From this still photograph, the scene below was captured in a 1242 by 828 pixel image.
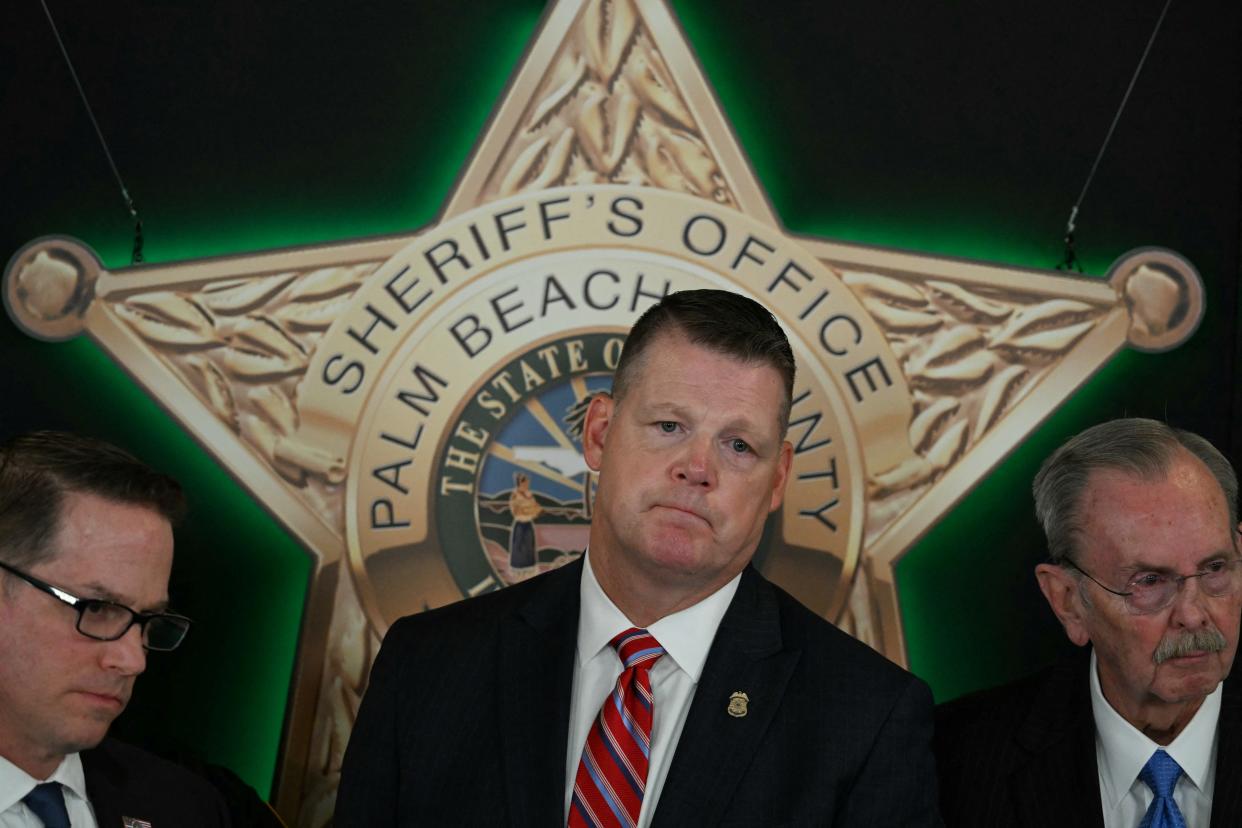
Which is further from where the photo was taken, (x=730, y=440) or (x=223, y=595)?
(x=223, y=595)

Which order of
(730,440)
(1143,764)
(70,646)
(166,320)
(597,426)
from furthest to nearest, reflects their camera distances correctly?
(166,320) → (1143,764) → (597,426) → (730,440) → (70,646)

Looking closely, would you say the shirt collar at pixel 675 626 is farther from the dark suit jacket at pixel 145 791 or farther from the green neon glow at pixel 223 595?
the green neon glow at pixel 223 595

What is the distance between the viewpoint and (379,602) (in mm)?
3275

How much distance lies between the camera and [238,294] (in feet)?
10.8

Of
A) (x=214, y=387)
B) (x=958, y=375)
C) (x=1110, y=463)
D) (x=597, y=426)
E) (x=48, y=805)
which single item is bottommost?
(x=48, y=805)

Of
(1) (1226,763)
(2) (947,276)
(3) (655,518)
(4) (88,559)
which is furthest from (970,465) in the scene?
(4) (88,559)

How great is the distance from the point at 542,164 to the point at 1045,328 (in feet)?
3.75

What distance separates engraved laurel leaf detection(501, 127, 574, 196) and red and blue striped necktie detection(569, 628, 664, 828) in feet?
3.82

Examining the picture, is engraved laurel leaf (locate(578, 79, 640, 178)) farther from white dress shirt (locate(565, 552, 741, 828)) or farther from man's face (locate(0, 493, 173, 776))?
man's face (locate(0, 493, 173, 776))

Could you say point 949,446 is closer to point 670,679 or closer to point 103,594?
point 670,679

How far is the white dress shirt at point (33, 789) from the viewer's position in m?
2.40

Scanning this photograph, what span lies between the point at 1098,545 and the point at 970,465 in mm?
587

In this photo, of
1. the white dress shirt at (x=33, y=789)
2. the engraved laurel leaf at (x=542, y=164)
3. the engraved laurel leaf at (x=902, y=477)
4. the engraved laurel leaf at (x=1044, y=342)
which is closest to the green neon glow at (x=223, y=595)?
the white dress shirt at (x=33, y=789)

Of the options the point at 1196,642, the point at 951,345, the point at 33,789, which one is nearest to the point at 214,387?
the point at 33,789
